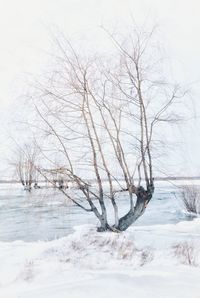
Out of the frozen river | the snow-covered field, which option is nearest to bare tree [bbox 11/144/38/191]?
the frozen river

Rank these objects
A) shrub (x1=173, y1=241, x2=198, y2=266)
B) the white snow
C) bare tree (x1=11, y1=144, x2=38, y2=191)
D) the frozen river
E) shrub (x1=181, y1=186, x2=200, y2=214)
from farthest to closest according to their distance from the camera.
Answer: shrub (x1=181, y1=186, x2=200, y2=214) < the frozen river < bare tree (x1=11, y1=144, x2=38, y2=191) < shrub (x1=173, y1=241, x2=198, y2=266) < the white snow

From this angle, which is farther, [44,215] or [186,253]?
[44,215]

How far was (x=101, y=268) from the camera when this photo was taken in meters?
3.17

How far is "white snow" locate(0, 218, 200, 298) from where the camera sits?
2.62 meters

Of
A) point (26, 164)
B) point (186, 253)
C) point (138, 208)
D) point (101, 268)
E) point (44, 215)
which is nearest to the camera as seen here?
point (101, 268)

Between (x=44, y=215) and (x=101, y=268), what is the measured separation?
306cm

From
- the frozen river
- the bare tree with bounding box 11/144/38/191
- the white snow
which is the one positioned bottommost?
the white snow

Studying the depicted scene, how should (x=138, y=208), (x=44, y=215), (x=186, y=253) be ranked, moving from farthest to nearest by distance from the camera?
1. (x=44, y=215)
2. (x=138, y=208)
3. (x=186, y=253)

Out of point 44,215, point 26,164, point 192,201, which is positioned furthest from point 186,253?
point 192,201

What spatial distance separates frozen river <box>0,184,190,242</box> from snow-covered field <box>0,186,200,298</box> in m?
0.14

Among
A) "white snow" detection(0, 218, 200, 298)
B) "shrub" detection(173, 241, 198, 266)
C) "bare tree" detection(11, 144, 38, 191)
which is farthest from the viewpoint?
"bare tree" detection(11, 144, 38, 191)

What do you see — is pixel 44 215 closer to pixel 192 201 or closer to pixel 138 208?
pixel 138 208

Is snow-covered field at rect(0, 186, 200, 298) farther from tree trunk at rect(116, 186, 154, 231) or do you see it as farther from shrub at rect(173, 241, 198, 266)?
tree trunk at rect(116, 186, 154, 231)

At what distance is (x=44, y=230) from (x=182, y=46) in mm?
3311
